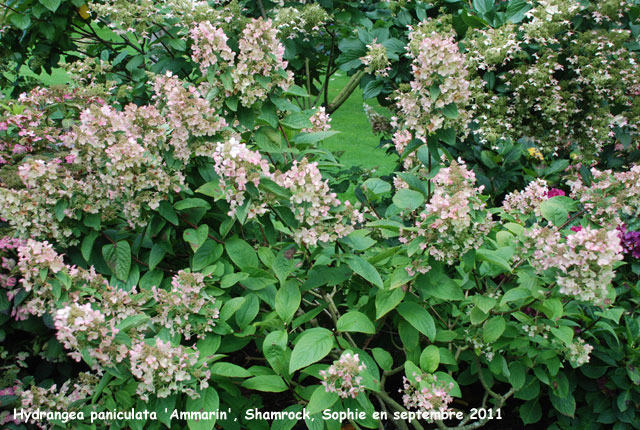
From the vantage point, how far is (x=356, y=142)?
8055 mm

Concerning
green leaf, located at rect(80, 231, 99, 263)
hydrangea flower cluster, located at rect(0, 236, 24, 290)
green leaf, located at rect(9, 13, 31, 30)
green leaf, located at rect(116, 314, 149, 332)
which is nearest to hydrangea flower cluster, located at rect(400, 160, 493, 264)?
green leaf, located at rect(116, 314, 149, 332)

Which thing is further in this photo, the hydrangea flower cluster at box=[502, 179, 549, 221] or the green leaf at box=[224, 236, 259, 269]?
the hydrangea flower cluster at box=[502, 179, 549, 221]

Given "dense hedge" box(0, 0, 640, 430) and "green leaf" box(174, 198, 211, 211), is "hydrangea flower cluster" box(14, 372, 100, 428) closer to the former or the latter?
"dense hedge" box(0, 0, 640, 430)

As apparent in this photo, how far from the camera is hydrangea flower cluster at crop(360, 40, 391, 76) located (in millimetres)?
3646

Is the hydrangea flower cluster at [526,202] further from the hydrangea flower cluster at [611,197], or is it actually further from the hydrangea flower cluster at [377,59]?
the hydrangea flower cluster at [377,59]

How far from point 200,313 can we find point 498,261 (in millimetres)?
1032

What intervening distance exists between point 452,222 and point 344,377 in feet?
1.88

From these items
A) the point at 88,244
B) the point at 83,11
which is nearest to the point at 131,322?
the point at 88,244

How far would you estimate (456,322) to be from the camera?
228 cm

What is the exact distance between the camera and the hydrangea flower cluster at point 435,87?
6.17 ft

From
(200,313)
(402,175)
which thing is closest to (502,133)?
(402,175)

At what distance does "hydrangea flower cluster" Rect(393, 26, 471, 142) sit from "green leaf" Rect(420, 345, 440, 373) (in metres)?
0.79

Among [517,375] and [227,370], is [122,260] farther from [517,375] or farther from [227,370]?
[517,375]

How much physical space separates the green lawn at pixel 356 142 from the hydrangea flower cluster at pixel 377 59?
1759mm
